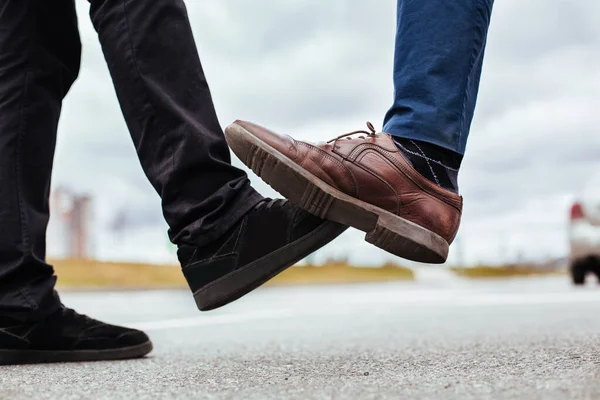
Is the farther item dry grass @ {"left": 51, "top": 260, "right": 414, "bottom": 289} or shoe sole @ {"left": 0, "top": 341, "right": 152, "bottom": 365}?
dry grass @ {"left": 51, "top": 260, "right": 414, "bottom": 289}

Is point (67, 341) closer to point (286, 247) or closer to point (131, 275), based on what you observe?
point (286, 247)

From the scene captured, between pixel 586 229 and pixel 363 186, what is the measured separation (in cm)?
754

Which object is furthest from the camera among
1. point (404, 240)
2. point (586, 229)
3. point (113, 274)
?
point (113, 274)

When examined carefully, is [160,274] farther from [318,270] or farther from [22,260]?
[22,260]

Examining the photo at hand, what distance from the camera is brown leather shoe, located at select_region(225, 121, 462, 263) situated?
1.62 metres

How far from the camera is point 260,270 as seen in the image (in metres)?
1.64

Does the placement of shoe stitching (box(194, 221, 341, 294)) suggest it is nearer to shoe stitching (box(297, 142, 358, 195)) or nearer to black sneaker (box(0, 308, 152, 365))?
shoe stitching (box(297, 142, 358, 195))

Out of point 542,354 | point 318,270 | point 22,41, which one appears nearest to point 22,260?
point 22,41

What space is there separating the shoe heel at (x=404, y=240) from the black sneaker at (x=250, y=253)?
0.10 metres

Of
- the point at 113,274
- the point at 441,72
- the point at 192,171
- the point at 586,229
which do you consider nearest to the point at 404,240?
the point at 441,72

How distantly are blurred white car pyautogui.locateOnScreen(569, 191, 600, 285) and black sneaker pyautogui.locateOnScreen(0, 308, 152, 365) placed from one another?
7.17 m

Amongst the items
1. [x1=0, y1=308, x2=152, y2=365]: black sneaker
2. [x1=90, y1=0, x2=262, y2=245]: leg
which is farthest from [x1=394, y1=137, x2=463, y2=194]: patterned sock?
[x1=0, y1=308, x2=152, y2=365]: black sneaker

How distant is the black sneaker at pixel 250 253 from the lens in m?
1.63

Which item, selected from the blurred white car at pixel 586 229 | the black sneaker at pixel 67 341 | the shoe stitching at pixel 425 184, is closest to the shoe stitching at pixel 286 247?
the shoe stitching at pixel 425 184
